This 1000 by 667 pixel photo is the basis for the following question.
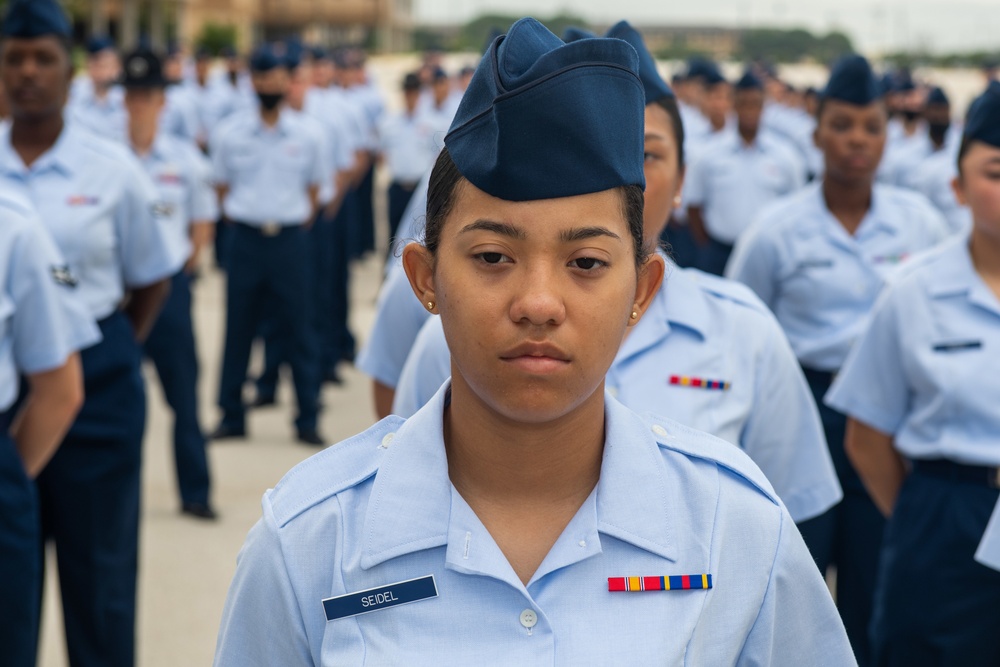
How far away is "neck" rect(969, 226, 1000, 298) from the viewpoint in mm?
3498

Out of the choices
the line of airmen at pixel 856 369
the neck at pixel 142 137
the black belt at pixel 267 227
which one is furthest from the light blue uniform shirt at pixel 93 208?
the black belt at pixel 267 227

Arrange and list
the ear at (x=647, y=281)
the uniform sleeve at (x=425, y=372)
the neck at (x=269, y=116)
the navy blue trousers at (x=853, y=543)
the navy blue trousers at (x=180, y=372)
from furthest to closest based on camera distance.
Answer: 1. the neck at (x=269, y=116)
2. the navy blue trousers at (x=180, y=372)
3. the navy blue trousers at (x=853, y=543)
4. the uniform sleeve at (x=425, y=372)
5. the ear at (x=647, y=281)

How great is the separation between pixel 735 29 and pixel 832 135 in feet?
421

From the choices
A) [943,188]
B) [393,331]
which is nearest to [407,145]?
[943,188]

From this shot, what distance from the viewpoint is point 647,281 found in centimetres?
183

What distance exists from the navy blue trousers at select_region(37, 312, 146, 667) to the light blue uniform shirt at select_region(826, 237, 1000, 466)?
2.26 metres

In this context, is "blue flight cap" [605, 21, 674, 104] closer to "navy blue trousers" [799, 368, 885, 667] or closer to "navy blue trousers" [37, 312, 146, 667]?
"navy blue trousers" [799, 368, 885, 667]

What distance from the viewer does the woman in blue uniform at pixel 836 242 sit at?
467cm

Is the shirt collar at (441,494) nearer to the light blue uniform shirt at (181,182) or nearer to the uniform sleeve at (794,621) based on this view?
the uniform sleeve at (794,621)

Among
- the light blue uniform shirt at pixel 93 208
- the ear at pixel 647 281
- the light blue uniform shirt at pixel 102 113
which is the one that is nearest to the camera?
the ear at pixel 647 281

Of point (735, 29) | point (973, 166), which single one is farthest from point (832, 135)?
point (735, 29)

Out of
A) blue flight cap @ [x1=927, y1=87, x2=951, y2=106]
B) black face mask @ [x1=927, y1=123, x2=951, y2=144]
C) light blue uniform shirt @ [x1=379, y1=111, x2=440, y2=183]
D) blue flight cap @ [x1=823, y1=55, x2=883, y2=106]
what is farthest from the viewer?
light blue uniform shirt @ [x1=379, y1=111, x2=440, y2=183]

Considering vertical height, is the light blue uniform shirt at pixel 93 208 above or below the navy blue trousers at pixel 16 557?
above

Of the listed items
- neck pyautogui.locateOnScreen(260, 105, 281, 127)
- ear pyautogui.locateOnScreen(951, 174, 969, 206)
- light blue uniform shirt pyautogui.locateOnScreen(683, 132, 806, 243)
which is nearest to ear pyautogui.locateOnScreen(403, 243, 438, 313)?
ear pyautogui.locateOnScreen(951, 174, 969, 206)
